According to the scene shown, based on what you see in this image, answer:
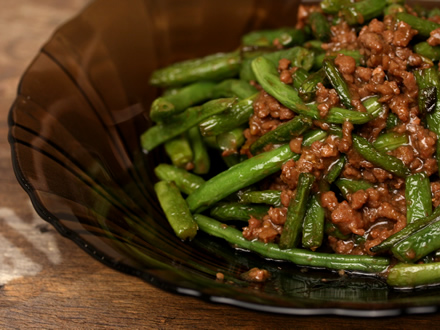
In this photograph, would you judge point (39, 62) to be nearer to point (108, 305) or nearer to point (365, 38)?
point (108, 305)

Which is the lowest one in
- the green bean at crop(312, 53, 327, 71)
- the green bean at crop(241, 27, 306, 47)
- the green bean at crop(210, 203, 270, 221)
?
the green bean at crop(210, 203, 270, 221)

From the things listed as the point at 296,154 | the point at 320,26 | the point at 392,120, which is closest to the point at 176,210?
the point at 296,154

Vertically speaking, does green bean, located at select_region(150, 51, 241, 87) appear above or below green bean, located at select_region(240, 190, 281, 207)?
above

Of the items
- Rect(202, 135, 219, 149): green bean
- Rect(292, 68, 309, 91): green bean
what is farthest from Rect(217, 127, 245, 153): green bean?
Rect(292, 68, 309, 91): green bean

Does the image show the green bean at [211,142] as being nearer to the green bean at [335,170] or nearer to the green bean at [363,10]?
the green bean at [335,170]

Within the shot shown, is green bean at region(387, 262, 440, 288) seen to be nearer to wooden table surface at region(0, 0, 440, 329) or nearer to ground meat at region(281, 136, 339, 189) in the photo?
wooden table surface at region(0, 0, 440, 329)

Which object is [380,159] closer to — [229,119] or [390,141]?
[390,141]

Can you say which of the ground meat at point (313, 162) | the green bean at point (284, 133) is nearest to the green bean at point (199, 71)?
the green bean at point (284, 133)

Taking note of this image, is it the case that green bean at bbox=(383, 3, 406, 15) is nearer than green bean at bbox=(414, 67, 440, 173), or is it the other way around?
green bean at bbox=(414, 67, 440, 173)
